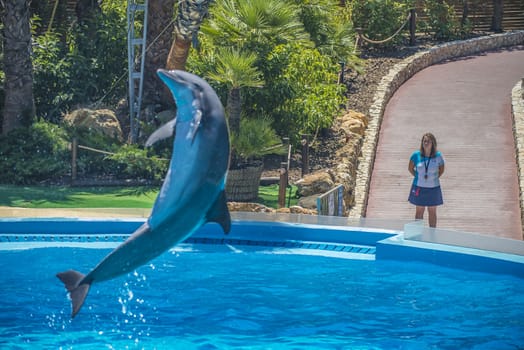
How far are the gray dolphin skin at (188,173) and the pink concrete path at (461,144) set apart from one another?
898 centimetres

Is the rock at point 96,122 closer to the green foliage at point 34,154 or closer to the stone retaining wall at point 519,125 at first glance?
the green foliage at point 34,154

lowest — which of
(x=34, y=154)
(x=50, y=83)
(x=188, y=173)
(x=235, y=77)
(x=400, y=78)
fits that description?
(x=34, y=154)

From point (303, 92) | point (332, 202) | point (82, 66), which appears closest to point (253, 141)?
point (332, 202)

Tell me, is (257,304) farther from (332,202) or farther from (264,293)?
(332,202)

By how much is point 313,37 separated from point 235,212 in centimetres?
796

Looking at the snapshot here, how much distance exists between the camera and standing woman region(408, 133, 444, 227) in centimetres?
1164

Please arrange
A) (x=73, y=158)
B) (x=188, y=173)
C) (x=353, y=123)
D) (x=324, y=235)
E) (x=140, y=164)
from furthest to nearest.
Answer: (x=353, y=123), (x=140, y=164), (x=73, y=158), (x=324, y=235), (x=188, y=173)

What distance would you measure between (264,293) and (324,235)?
1.77m

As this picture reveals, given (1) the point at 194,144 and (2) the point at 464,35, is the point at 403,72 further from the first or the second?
(1) the point at 194,144

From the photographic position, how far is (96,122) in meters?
16.8

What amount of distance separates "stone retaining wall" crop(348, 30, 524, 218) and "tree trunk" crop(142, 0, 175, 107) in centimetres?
384

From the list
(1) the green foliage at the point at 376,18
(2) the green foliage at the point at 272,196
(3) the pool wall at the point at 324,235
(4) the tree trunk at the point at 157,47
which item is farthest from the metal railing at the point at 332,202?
(1) the green foliage at the point at 376,18

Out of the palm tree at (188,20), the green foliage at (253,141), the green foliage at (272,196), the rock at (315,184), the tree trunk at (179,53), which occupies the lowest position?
the green foliage at (272,196)

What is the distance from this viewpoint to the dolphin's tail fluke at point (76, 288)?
5.48 meters
